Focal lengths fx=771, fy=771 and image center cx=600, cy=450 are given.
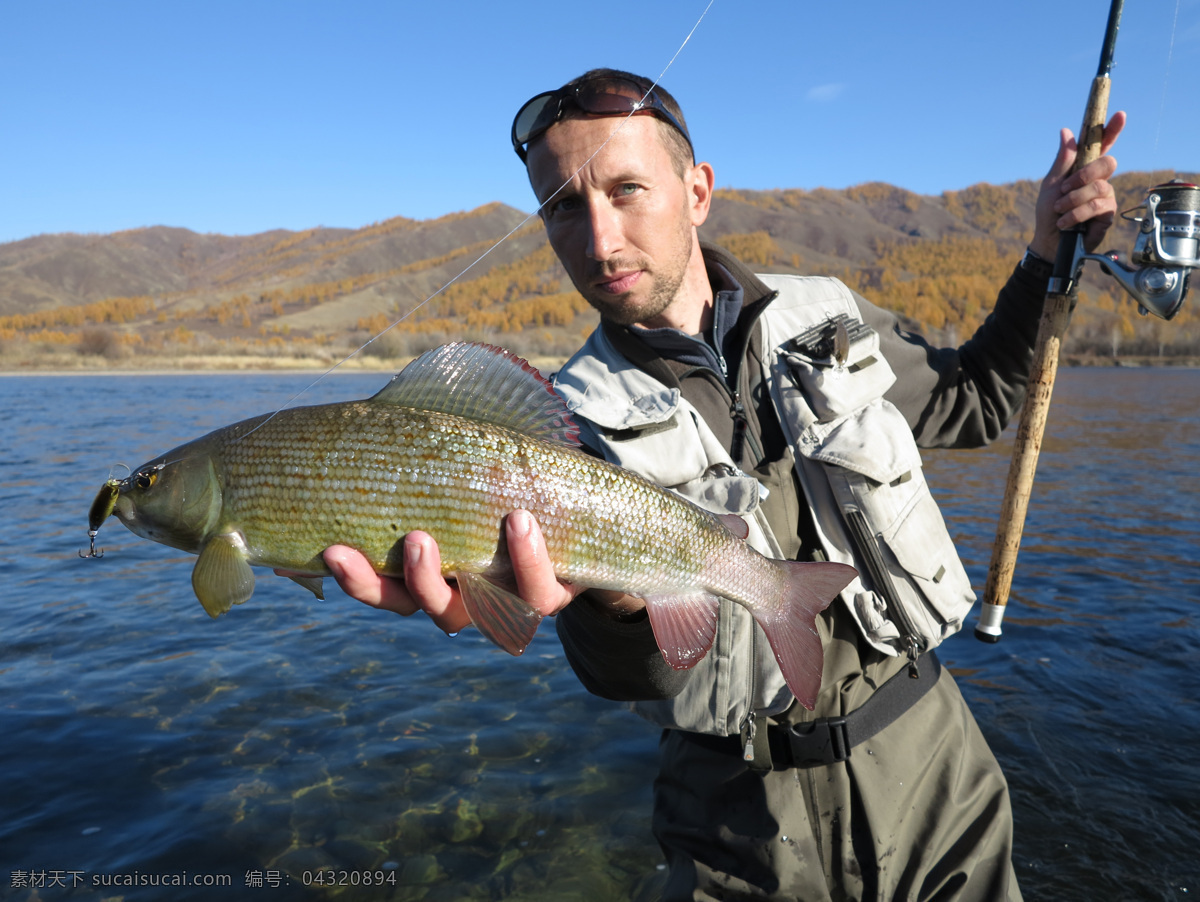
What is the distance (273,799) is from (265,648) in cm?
285

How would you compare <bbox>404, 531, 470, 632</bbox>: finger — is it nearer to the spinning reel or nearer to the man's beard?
the man's beard

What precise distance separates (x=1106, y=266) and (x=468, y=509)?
3.04 meters

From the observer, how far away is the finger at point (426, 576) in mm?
2178

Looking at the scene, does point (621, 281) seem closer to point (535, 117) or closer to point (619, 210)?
point (619, 210)

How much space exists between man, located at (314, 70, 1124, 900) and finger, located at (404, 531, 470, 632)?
3 cm

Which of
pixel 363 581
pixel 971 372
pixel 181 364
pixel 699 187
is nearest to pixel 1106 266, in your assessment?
pixel 971 372

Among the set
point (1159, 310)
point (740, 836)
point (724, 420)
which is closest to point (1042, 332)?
point (1159, 310)

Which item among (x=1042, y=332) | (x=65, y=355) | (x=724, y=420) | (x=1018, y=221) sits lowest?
(x=65, y=355)

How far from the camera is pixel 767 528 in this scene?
279 centimetres

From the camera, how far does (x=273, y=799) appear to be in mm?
5047

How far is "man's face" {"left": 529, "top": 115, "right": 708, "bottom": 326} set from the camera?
288 cm

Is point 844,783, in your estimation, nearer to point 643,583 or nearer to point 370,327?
point 643,583

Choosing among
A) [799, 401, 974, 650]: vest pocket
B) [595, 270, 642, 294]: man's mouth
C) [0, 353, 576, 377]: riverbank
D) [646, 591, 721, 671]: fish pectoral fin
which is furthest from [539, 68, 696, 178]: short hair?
[0, 353, 576, 377]: riverbank

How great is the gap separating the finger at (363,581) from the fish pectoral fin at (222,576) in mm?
239
